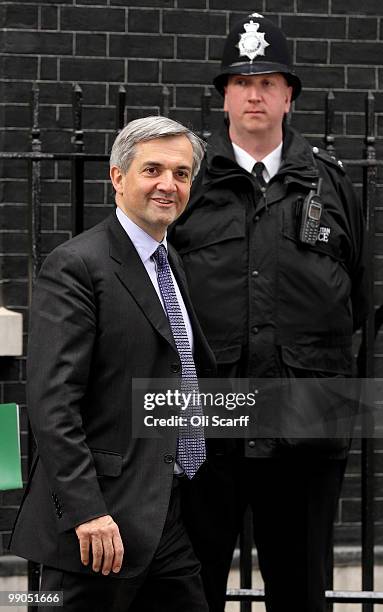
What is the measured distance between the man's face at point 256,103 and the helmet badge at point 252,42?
0.29 ft

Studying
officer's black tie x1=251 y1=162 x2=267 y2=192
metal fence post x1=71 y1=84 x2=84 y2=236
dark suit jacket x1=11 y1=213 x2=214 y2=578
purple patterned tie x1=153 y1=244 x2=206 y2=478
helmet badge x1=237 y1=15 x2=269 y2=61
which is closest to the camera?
dark suit jacket x1=11 y1=213 x2=214 y2=578

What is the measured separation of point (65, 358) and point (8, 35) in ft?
9.54

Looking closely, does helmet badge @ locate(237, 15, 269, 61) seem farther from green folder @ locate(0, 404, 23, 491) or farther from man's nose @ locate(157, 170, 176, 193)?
green folder @ locate(0, 404, 23, 491)

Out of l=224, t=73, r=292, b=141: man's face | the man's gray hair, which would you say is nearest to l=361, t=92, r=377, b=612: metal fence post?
l=224, t=73, r=292, b=141: man's face

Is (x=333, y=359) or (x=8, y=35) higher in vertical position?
(x=8, y=35)

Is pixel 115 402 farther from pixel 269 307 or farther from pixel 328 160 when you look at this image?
pixel 328 160

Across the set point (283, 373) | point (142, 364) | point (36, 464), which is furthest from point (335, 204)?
point (36, 464)

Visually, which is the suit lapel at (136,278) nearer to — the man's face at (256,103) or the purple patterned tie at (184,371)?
the purple patterned tie at (184,371)

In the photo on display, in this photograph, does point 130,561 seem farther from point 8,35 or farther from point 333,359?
point 8,35

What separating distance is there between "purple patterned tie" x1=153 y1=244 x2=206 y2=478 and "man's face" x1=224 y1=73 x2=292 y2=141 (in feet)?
2.68

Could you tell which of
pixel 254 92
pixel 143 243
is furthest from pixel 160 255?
pixel 254 92

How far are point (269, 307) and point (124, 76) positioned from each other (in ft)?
7.00

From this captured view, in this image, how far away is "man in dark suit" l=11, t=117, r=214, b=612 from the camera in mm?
3389

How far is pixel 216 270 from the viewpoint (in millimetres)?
4262
